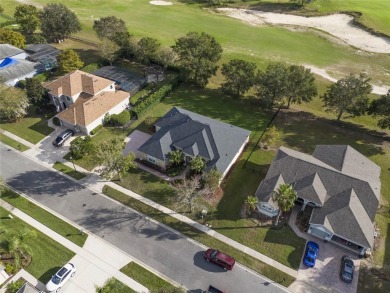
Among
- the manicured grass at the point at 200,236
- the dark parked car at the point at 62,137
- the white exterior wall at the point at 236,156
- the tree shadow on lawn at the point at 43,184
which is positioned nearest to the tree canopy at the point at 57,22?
the dark parked car at the point at 62,137

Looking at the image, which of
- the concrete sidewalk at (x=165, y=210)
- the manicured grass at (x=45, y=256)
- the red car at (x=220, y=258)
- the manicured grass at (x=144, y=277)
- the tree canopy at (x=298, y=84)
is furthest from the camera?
the tree canopy at (x=298, y=84)

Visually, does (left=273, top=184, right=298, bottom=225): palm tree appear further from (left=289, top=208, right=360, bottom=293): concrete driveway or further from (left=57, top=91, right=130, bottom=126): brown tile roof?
(left=57, top=91, right=130, bottom=126): brown tile roof

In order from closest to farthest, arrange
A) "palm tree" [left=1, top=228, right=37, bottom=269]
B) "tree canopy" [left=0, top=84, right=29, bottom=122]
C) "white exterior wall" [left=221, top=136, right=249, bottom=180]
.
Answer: "palm tree" [left=1, top=228, right=37, bottom=269]
"white exterior wall" [left=221, top=136, right=249, bottom=180]
"tree canopy" [left=0, top=84, right=29, bottom=122]

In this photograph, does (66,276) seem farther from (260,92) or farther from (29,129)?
(260,92)

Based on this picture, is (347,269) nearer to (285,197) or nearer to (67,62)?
(285,197)

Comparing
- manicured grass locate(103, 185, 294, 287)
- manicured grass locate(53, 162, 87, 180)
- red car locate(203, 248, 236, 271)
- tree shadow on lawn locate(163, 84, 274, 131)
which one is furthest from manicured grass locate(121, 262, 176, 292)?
tree shadow on lawn locate(163, 84, 274, 131)

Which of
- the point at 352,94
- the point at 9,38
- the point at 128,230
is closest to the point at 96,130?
the point at 128,230

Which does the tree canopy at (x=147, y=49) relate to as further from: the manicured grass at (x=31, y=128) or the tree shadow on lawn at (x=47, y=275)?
the tree shadow on lawn at (x=47, y=275)
